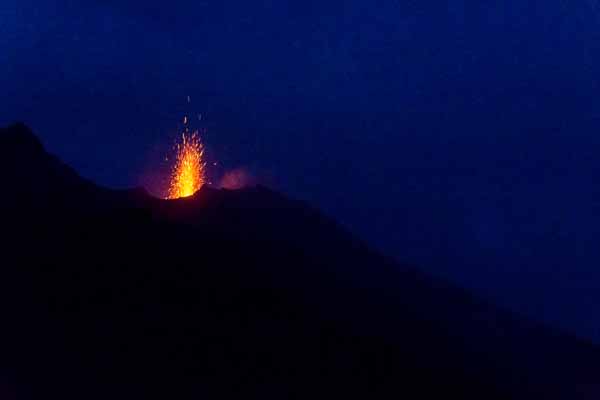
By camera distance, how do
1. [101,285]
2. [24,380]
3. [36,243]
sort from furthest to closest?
[36,243], [101,285], [24,380]

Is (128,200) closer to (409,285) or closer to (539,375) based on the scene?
(409,285)

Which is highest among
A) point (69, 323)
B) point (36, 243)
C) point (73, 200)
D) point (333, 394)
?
point (73, 200)

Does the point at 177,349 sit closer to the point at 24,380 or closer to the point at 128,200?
the point at 24,380

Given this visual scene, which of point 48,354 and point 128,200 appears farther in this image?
point 128,200

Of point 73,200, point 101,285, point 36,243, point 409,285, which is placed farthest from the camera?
point 409,285

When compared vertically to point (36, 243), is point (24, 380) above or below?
below

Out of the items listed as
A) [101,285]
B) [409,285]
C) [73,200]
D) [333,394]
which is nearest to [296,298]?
[333,394]
